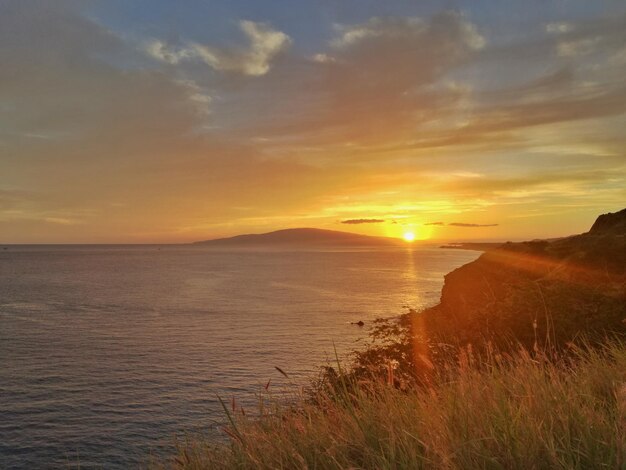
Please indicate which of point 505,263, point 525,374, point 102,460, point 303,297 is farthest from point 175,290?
point 525,374

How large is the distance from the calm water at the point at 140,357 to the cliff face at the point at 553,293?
12185 mm

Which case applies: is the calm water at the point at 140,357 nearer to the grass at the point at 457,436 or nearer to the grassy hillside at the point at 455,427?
the grassy hillside at the point at 455,427

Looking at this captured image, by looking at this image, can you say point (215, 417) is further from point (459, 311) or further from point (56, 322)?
point (56, 322)

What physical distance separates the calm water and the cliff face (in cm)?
1218

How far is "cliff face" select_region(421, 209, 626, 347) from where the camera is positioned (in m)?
28.0

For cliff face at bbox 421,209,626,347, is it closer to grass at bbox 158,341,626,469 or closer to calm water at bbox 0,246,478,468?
grass at bbox 158,341,626,469

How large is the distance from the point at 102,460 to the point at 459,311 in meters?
40.2

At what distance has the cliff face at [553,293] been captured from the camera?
2798cm

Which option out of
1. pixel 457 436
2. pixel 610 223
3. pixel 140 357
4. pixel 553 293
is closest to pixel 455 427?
pixel 457 436

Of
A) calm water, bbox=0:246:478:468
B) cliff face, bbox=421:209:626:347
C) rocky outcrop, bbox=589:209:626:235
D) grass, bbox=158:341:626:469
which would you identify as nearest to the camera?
grass, bbox=158:341:626:469

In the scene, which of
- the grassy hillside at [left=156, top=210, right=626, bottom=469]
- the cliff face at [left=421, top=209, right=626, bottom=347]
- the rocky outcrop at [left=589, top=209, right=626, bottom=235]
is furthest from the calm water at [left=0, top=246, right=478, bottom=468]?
the rocky outcrop at [left=589, top=209, right=626, bottom=235]

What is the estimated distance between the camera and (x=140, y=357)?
44.7 metres

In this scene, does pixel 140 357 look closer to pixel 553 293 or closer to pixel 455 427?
pixel 553 293

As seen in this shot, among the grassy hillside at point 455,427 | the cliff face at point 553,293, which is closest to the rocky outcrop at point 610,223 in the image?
the cliff face at point 553,293
